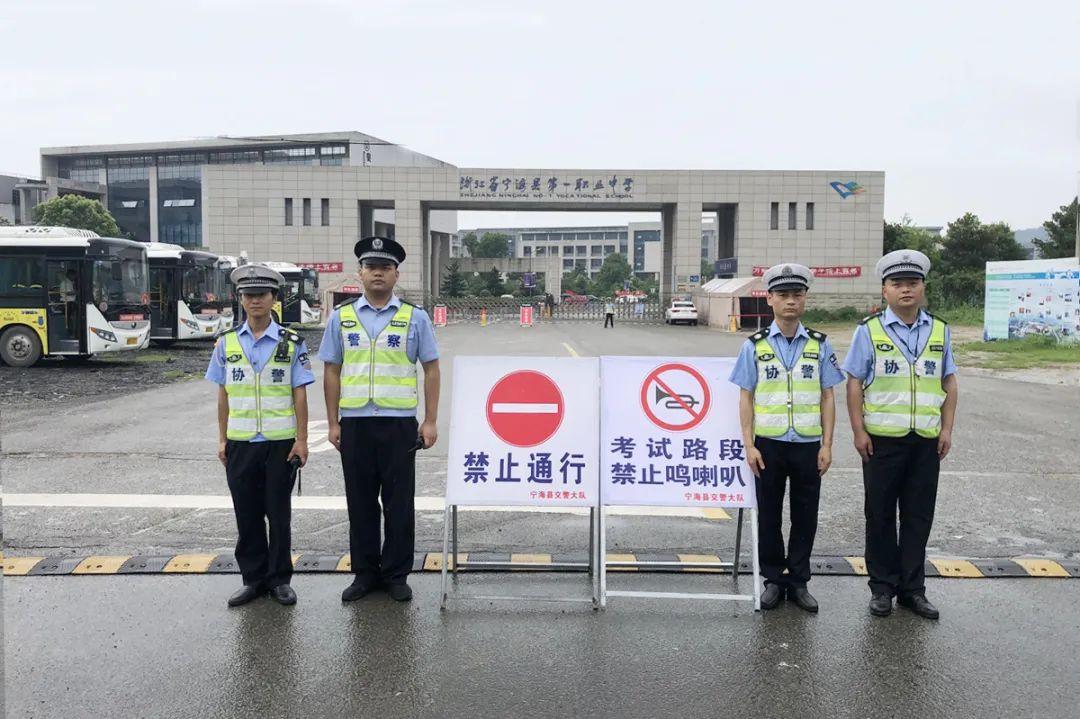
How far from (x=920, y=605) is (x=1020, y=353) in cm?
2243

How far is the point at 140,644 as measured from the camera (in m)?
4.39

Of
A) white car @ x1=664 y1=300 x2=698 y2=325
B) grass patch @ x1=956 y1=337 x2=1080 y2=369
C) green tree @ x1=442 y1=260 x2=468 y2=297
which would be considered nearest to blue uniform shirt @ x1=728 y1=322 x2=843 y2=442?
grass patch @ x1=956 y1=337 x2=1080 y2=369

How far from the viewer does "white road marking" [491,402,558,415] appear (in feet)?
17.4

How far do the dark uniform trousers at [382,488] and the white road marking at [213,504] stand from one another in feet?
6.28

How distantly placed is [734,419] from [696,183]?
5320 cm

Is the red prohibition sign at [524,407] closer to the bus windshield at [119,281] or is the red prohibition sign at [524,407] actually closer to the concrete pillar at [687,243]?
the bus windshield at [119,281]

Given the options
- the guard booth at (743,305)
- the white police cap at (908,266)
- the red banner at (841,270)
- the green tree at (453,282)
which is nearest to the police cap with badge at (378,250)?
the white police cap at (908,266)

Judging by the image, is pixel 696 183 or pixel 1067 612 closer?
pixel 1067 612

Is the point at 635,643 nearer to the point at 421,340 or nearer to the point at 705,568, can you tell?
the point at 705,568

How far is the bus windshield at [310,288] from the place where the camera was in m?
39.7

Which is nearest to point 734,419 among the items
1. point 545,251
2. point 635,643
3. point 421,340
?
point 635,643

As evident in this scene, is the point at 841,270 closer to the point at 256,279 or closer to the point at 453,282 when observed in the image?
the point at 453,282

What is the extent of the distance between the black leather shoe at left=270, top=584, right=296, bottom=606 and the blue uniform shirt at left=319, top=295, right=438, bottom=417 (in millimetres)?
1005

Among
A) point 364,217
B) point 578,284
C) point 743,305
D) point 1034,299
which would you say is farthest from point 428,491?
point 578,284
